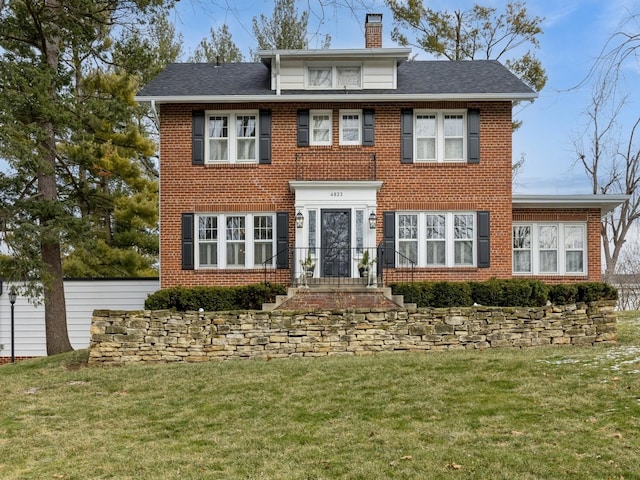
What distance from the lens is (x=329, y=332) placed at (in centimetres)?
1197

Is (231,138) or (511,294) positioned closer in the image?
(511,294)

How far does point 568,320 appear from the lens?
1201 cm

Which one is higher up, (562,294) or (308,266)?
(308,266)

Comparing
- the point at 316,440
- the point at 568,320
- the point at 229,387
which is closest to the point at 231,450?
the point at 316,440

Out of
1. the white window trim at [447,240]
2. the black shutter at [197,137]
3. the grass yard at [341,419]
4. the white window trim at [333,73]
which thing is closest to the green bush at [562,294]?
the white window trim at [447,240]

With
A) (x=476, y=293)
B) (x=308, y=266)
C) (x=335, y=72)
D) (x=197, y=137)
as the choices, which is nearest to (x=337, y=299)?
(x=308, y=266)

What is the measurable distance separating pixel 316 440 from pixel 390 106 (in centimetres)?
1169

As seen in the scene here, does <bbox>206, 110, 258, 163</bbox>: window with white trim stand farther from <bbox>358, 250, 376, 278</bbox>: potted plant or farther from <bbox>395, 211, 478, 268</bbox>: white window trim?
<bbox>395, 211, 478, 268</bbox>: white window trim

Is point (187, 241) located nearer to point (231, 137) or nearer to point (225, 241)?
point (225, 241)

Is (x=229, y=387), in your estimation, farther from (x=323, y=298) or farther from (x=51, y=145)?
(x=51, y=145)

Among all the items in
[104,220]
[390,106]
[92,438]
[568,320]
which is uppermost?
[390,106]

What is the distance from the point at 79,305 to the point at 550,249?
13.1 metres

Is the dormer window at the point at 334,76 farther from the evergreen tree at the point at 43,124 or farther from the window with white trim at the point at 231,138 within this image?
the evergreen tree at the point at 43,124

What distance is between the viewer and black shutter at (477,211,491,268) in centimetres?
1627
